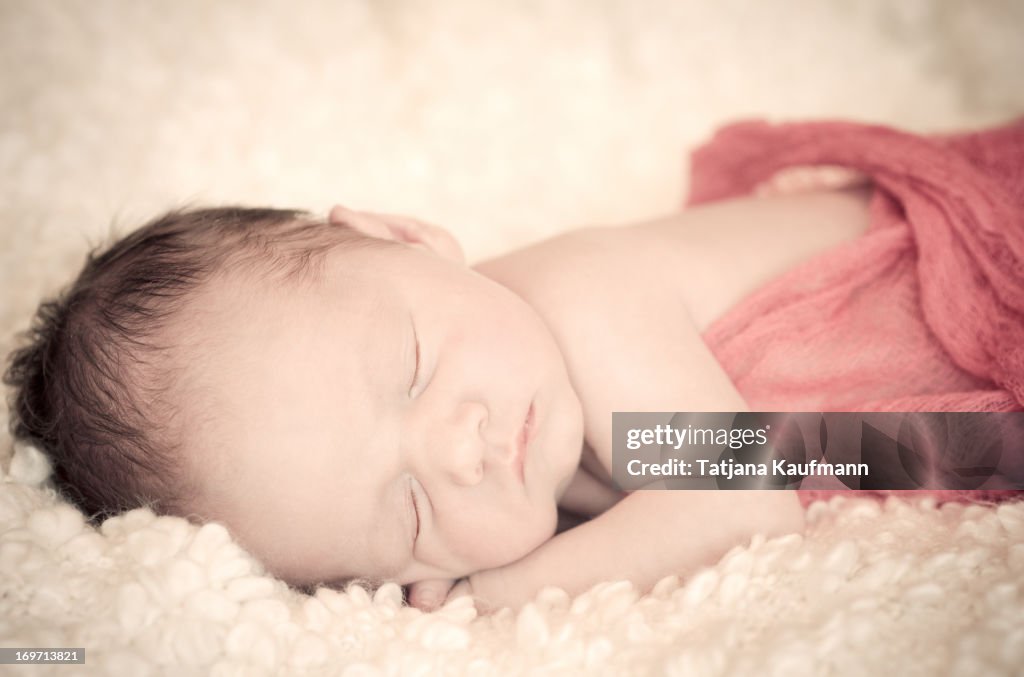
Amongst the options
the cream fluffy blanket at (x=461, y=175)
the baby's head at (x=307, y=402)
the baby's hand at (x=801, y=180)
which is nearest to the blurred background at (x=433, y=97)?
the cream fluffy blanket at (x=461, y=175)

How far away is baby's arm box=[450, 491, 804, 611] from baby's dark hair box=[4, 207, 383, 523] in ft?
1.37

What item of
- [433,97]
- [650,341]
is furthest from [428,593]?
[433,97]

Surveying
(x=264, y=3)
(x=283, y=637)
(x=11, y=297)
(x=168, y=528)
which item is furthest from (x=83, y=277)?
(x=264, y=3)

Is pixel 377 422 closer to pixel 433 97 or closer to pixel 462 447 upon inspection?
pixel 462 447

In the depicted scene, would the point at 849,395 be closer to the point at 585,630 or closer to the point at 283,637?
the point at 585,630

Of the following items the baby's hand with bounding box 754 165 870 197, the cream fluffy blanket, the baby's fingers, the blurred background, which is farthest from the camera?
the baby's hand with bounding box 754 165 870 197

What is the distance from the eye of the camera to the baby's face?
90 centimetres

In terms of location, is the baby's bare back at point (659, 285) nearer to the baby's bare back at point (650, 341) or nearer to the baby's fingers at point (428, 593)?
the baby's bare back at point (650, 341)

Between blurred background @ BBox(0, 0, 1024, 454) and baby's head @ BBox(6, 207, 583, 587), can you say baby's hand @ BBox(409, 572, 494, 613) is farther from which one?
blurred background @ BBox(0, 0, 1024, 454)

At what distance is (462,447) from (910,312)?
2.33ft

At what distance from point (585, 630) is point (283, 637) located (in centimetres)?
30

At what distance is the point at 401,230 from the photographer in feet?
3.96

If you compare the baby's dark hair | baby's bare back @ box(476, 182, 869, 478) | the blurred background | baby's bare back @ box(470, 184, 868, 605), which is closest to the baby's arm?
baby's bare back @ box(470, 184, 868, 605)

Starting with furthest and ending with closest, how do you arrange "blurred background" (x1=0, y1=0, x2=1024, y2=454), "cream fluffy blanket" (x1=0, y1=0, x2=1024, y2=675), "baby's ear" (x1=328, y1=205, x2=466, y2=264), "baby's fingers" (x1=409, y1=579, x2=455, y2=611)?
"blurred background" (x1=0, y1=0, x2=1024, y2=454) < "baby's ear" (x1=328, y1=205, x2=466, y2=264) < "baby's fingers" (x1=409, y1=579, x2=455, y2=611) < "cream fluffy blanket" (x1=0, y1=0, x2=1024, y2=675)
